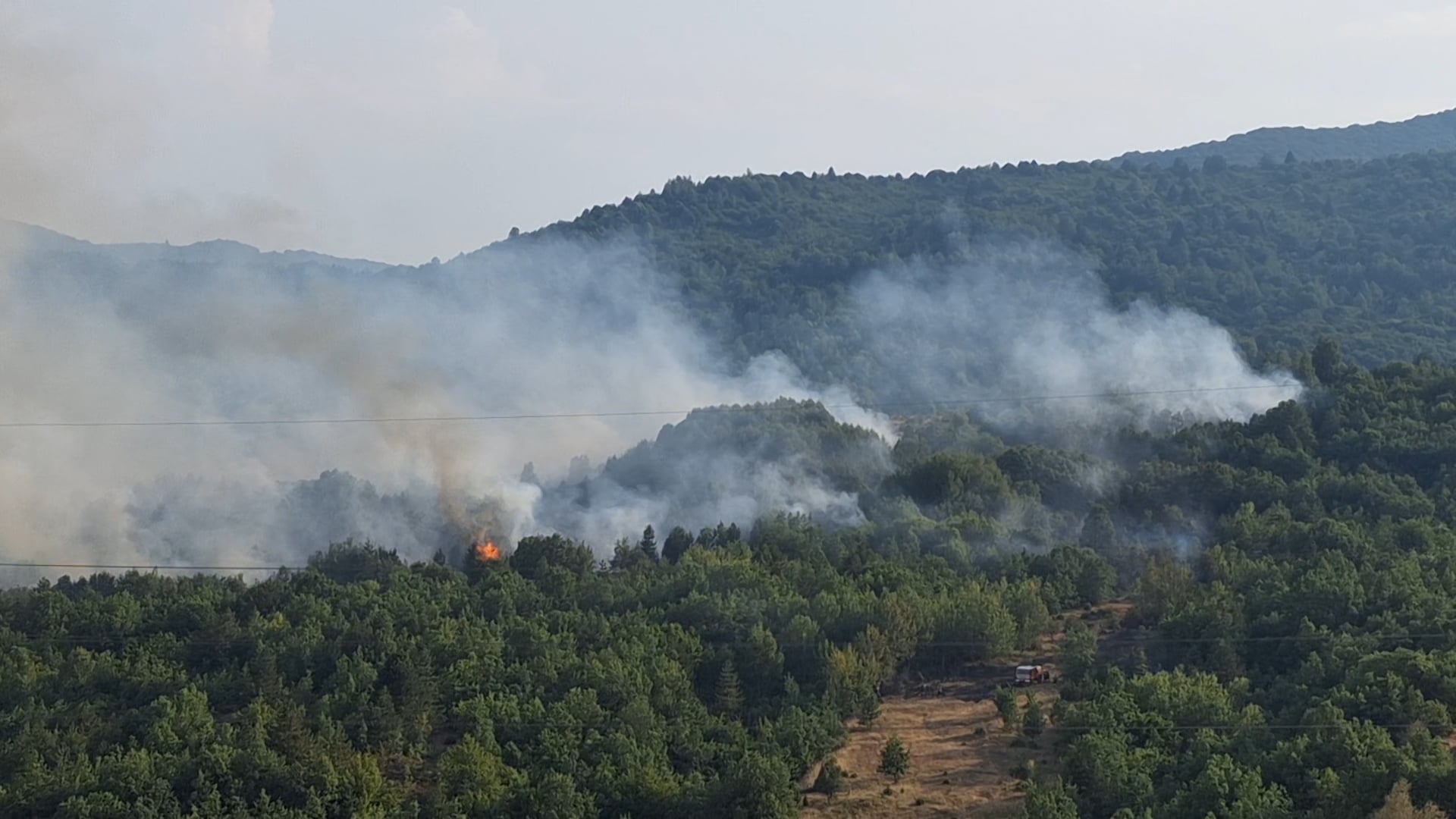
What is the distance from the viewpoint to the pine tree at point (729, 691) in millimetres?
70125

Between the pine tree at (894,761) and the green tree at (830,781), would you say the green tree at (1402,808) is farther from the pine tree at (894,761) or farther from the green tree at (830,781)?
the green tree at (830,781)

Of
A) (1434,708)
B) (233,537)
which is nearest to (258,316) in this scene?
(233,537)

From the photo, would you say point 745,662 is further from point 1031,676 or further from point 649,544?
point 649,544

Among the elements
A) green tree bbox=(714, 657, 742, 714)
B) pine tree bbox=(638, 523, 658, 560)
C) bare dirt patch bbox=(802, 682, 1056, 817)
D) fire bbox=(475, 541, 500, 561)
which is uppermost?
fire bbox=(475, 541, 500, 561)

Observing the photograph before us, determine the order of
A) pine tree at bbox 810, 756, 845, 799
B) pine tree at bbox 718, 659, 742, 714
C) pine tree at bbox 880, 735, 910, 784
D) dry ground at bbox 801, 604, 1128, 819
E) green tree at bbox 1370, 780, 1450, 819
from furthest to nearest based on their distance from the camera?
pine tree at bbox 718, 659, 742, 714 → pine tree at bbox 880, 735, 910, 784 → pine tree at bbox 810, 756, 845, 799 → dry ground at bbox 801, 604, 1128, 819 → green tree at bbox 1370, 780, 1450, 819

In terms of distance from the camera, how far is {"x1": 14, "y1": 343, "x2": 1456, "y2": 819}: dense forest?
5888 cm

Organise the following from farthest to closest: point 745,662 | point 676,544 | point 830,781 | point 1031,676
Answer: point 676,544
point 1031,676
point 745,662
point 830,781

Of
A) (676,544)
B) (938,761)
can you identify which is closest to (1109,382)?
(676,544)

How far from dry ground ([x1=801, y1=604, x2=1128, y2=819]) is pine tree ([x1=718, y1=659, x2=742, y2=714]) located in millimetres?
4740

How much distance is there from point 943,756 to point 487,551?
42.9 metres

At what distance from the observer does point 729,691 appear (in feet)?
232

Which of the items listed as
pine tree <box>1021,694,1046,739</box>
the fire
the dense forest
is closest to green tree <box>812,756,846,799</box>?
the dense forest

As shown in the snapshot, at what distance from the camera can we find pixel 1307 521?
3681 inches

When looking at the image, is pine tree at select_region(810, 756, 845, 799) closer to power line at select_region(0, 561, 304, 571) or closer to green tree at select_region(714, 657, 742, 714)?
green tree at select_region(714, 657, 742, 714)
